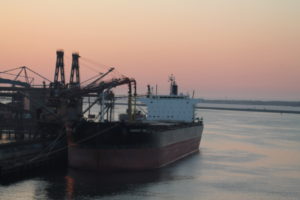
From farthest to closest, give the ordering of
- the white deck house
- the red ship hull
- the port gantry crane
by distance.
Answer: the white deck house < the port gantry crane < the red ship hull

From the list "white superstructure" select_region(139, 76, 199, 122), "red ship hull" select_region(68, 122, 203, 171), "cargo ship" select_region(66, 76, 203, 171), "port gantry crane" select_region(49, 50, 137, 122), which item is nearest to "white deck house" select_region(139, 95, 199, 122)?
"white superstructure" select_region(139, 76, 199, 122)

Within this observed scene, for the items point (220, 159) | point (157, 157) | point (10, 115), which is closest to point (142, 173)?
point (157, 157)

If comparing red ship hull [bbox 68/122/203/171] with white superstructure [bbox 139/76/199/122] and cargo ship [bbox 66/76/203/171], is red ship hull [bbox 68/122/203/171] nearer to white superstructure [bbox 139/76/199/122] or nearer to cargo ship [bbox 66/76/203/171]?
cargo ship [bbox 66/76/203/171]

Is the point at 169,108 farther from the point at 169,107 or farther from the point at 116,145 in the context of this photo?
the point at 116,145

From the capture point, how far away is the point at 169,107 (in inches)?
1531

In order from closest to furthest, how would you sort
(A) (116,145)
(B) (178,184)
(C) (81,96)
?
(B) (178,184) < (A) (116,145) < (C) (81,96)

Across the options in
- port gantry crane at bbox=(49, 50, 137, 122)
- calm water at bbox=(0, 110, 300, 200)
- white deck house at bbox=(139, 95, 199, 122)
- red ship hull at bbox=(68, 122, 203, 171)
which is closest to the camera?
calm water at bbox=(0, 110, 300, 200)

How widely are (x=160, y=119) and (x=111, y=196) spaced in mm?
19812

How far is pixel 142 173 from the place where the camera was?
23.4 meters

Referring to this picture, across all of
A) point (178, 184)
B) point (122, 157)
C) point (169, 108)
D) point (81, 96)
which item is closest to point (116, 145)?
point (122, 157)

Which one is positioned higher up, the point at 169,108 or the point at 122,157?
the point at 169,108

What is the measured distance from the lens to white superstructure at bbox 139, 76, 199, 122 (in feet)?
127

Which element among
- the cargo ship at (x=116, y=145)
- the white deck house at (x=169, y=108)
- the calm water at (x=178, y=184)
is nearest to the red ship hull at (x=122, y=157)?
the cargo ship at (x=116, y=145)

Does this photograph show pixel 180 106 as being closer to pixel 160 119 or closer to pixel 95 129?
pixel 160 119
